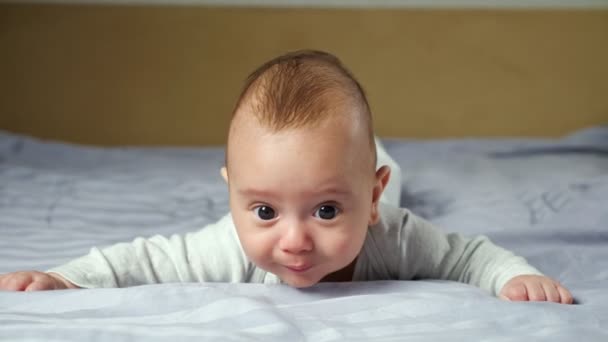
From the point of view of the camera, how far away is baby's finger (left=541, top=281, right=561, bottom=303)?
87 centimetres

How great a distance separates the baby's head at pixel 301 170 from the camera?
80 cm

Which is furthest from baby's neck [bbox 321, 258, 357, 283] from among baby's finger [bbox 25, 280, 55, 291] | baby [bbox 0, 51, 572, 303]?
baby's finger [bbox 25, 280, 55, 291]

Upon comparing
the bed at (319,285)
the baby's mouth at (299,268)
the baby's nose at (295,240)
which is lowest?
the bed at (319,285)

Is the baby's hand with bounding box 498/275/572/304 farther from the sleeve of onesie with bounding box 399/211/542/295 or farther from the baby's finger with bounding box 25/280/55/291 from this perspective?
the baby's finger with bounding box 25/280/55/291

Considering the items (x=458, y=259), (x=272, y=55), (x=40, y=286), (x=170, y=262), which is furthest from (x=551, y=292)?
(x=272, y=55)

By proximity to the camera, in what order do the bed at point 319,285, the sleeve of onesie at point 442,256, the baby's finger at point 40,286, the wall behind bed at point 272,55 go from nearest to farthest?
the bed at point 319,285 < the baby's finger at point 40,286 < the sleeve of onesie at point 442,256 < the wall behind bed at point 272,55

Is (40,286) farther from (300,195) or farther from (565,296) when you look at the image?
(565,296)

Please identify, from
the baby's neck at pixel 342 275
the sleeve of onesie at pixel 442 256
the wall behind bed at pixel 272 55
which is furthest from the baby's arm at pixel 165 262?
the wall behind bed at pixel 272 55

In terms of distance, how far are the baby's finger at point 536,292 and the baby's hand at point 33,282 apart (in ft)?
1.81

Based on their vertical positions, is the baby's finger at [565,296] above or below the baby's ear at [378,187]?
below

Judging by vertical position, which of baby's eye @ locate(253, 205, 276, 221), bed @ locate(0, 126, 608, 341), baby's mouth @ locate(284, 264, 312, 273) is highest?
baby's eye @ locate(253, 205, 276, 221)

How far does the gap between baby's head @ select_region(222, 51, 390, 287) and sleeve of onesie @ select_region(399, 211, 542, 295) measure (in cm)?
15

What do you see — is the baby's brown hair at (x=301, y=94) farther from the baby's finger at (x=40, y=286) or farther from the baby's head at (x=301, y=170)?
the baby's finger at (x=40, y=286)

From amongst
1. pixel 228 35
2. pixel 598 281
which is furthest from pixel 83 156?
pixel 598 281
